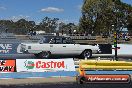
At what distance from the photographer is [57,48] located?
2494 cm

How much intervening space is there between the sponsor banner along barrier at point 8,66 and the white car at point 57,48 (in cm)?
1017

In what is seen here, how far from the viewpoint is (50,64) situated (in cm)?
1425

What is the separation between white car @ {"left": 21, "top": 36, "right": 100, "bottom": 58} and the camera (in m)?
24.2

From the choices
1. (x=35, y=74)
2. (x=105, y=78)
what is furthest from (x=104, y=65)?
(x=35, y=74)

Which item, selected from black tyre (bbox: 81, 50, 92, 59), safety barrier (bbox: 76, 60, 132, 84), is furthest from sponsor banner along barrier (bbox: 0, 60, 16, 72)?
black tyre (bbox: 81, 50, 92, 59)

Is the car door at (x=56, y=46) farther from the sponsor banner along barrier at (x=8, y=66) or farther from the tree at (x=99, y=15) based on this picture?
the tree at (x=99, y=15)

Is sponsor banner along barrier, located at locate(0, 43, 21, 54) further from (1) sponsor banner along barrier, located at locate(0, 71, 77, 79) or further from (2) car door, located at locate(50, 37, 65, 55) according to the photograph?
(1) sponsor banner along barrier, located at locate(0, 71, 77, 79)

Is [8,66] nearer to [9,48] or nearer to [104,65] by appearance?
[104,65]

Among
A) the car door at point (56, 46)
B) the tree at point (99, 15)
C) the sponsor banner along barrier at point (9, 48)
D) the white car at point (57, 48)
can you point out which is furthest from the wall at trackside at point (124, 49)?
the tree at point (99, 15)

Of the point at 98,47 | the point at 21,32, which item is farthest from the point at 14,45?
the point at 21,32

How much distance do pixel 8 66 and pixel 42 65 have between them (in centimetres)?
137

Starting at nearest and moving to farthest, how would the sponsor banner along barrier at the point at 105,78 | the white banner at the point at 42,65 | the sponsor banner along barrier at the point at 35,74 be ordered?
the sponsor banner along barrier at the point at 105,78, the sponsor banner along barrier at the point at 35,74, the white banner at the point at 42,65

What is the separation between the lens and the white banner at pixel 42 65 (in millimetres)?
14008

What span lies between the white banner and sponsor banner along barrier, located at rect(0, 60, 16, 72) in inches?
6.4
